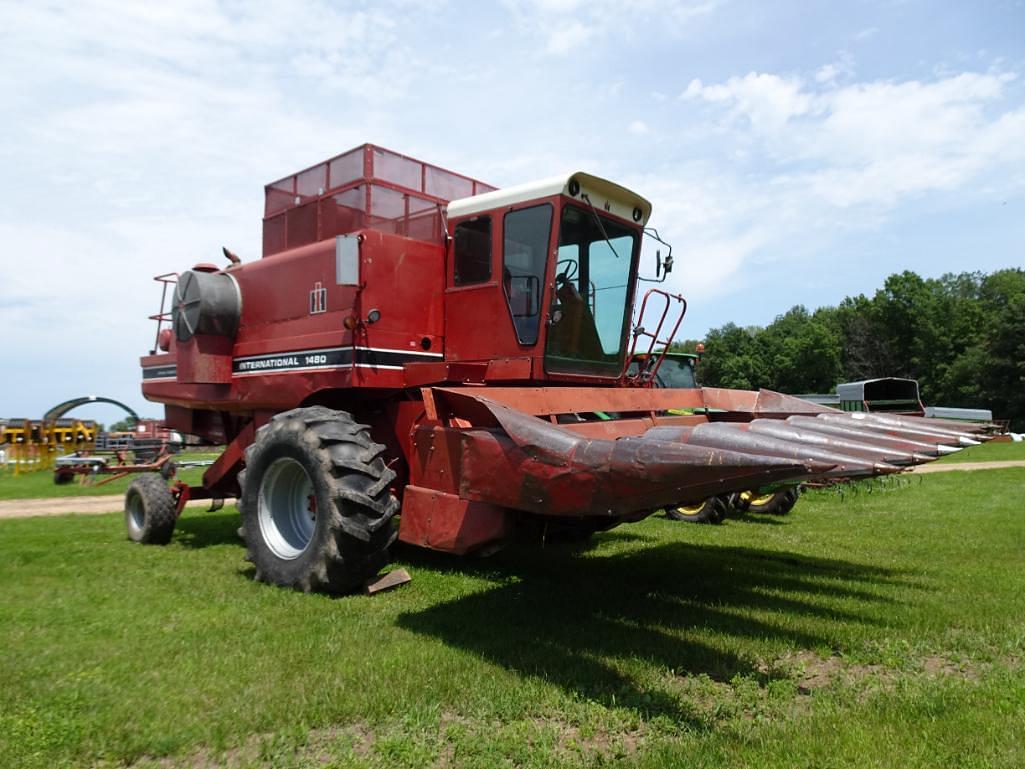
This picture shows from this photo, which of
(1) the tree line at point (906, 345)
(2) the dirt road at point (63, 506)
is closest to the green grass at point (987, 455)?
(2) the dirt road at point (63, 506)

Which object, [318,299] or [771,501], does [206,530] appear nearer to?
[318,299]

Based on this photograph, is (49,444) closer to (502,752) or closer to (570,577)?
(570,577)

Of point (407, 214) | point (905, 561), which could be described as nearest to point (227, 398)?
point (407, 214)

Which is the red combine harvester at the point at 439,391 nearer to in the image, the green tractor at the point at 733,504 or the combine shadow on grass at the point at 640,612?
the combine shadow on grass at the point at 640,612

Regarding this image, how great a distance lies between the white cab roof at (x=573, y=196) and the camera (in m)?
5.91

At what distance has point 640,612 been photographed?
4.68 meters

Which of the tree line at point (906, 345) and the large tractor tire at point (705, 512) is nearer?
the large tractor tire at point (705, 512)

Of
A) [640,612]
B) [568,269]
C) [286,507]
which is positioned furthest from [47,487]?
[640,612]

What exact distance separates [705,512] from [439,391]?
197 inches

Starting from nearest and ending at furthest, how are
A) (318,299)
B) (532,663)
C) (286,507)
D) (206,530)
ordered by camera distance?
(532,663) → (286,507) → (318,299) → (206,530)

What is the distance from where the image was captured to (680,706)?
10.7 feet

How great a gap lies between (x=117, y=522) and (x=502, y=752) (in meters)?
8.52

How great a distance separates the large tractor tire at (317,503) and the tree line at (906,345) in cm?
5097

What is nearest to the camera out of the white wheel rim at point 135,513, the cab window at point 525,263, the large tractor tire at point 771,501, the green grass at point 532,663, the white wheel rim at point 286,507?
the green grass at point 532,663
